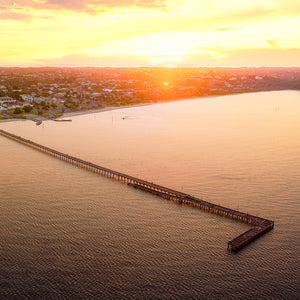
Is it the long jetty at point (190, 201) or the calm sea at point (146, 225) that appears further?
the long jetty at point (190, 201)

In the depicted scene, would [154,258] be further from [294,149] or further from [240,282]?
[294,149]

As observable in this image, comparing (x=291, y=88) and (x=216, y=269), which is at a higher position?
(x=291, y=88)

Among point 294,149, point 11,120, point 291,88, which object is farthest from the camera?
point 291,88

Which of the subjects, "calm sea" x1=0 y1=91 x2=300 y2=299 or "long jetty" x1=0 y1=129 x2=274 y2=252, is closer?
"calm sea" x1=0 y1=91 x2=300 y2=299

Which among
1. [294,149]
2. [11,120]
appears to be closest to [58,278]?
[294,149]

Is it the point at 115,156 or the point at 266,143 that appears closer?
the point at 115,156
